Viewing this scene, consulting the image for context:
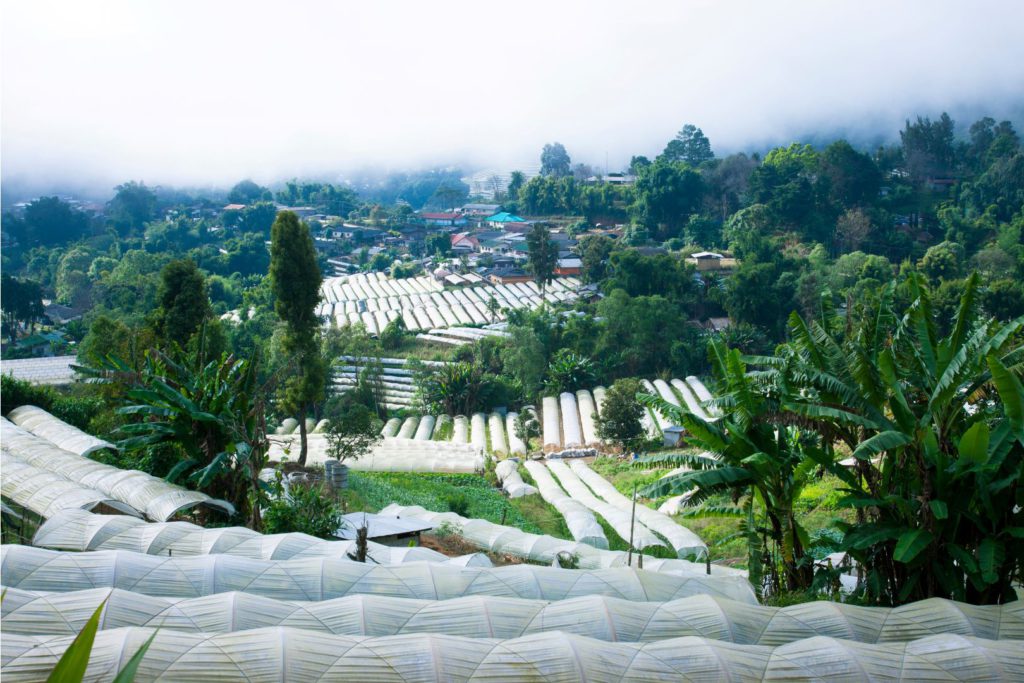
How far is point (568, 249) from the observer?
5888 centimetres

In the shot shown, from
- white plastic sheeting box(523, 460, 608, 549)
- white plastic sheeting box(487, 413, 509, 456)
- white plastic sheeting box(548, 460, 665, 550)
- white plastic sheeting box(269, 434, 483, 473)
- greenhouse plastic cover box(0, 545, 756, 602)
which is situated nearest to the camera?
greenhouse plastic cover box(0, 545, 756, 602)

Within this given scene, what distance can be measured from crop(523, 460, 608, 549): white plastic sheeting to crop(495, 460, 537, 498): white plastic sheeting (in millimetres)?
325

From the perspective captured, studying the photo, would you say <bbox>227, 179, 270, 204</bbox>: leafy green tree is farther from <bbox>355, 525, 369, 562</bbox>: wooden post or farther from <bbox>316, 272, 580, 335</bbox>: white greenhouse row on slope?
<bbox>355, 525, 369, 562</bbox>: wooden post

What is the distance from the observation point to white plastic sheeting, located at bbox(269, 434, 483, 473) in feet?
78.7

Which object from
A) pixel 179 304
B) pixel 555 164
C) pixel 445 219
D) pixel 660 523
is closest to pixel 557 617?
pixel 660 523

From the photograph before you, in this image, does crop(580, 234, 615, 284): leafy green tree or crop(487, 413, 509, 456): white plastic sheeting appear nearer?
crop(487, 413, 509, 456): white plastic sheeting

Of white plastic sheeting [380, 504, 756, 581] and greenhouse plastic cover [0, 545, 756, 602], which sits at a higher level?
greenhouse plastic cover [0, 545, 756, 602]

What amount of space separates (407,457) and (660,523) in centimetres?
1070

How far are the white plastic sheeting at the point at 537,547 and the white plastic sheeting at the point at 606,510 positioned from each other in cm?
50

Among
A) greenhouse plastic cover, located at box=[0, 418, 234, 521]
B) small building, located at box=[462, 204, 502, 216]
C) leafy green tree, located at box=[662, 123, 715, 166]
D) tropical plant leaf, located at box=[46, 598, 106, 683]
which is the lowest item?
greenhouse plastic cover, located at box=[0, 418, 234, 521]

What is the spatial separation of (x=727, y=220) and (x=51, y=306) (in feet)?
134

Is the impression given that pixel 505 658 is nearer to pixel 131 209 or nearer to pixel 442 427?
pixel 442 427

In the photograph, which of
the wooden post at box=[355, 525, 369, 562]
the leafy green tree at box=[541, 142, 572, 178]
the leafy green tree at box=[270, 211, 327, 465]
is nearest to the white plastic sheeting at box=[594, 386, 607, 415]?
the leafy green tree at box=[270, 211, 327, 465]

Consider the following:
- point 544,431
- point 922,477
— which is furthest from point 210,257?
point 922,477
